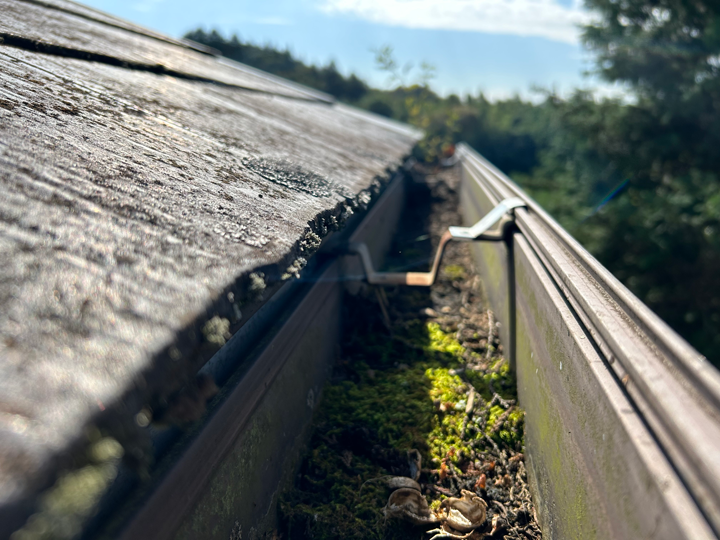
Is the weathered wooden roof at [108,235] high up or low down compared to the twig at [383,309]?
up

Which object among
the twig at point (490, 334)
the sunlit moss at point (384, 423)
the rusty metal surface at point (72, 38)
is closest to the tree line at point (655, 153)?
the twig at point (490, 334)

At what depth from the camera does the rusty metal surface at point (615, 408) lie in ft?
2.42

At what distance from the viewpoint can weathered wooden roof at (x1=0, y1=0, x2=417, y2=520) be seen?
56 cm

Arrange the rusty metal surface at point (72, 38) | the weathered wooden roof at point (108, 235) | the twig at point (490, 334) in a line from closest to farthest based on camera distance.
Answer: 1. the weathered wooden roof at point (108, 235)
2. the rusty metal surface at point (72, 38)
3. the twig at point (490, 334)

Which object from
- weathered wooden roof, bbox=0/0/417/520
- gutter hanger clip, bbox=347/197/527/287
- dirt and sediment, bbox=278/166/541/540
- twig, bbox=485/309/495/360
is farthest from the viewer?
twig, bbox=485/309/495/360

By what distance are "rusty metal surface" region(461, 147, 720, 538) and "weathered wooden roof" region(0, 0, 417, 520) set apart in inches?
31.4

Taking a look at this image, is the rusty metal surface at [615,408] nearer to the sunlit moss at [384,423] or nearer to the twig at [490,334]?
the sunlit moss at [384,423]

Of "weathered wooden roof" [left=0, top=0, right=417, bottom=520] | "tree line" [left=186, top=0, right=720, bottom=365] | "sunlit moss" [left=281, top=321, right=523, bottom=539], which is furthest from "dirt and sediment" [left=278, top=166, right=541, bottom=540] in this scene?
"tree line" [left=186, top=0, right=720, bottom=365]

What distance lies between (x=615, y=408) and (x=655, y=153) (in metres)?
13.6

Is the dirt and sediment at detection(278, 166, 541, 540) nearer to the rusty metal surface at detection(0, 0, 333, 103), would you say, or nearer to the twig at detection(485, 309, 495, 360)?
the twig at detection(485, 309, 495, 360)

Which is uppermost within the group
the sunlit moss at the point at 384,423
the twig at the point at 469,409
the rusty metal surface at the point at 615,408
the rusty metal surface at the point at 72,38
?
the rusty metal surface at the point at 72,38

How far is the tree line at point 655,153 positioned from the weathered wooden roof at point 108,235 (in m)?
11.0

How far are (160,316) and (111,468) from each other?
0.23m

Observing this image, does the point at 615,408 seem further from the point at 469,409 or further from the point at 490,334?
the point at 490,334
